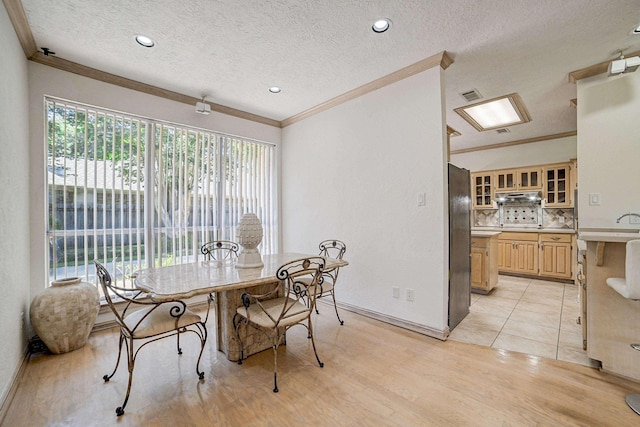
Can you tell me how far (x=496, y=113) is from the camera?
418cm

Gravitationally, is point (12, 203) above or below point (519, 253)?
above

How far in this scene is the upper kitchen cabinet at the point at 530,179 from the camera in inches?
211

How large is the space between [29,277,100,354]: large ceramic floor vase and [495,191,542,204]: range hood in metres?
7.00

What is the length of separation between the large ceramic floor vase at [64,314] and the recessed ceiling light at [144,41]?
2329 millimetres

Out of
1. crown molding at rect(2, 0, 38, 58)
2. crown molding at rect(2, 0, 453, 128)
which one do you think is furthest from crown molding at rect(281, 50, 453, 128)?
crown molding at rect(2, 0, 38, 58)

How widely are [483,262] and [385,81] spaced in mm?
3008

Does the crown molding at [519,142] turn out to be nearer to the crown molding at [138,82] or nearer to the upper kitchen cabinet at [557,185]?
the upper kitchen cabinet at [557,185]

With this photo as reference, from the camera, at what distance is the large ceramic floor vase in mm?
2334

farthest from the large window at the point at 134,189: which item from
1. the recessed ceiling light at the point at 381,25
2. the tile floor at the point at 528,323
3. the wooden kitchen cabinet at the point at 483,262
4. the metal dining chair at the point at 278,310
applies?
the wooden kitchen cabinet at the point at 483,262

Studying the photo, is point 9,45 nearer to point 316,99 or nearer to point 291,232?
point 316,99

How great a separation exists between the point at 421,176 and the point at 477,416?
6.67ft

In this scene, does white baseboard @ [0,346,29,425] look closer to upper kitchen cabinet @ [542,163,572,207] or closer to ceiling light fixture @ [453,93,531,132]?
ceiling light fixture @ [453,93,531,132]

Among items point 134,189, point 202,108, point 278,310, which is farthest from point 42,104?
point 278,310

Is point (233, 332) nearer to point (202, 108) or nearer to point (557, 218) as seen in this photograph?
point (202, 108)
